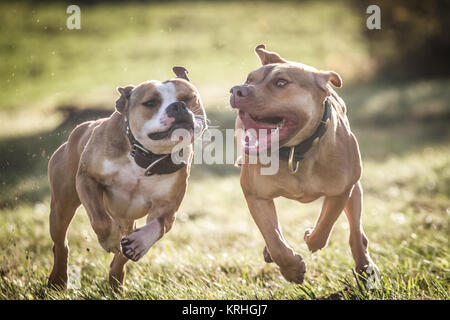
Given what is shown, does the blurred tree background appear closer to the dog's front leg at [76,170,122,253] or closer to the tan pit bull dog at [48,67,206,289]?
the tan pit bull dog at [48,67,206,289]

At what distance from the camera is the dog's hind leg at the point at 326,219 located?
160 inches

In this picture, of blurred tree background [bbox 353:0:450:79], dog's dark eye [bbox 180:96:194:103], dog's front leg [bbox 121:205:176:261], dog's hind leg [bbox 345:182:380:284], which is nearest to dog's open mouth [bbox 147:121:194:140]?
dog's dark eye [bbox 180:96:194:103]

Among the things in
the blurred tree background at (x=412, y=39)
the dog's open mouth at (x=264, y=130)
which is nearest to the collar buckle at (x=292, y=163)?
the dog's open mouth at (x=264, y=130)

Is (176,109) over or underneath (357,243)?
over

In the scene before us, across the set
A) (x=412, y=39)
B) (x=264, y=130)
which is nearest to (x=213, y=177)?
(x=412, y=39)

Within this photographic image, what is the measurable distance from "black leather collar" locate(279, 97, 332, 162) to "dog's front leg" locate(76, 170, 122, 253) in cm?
122

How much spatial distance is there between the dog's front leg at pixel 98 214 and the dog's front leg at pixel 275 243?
953 millimetres

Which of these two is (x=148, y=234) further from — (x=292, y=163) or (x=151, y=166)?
(x=292, y=163)

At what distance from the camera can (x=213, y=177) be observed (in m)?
Answer: 11.5

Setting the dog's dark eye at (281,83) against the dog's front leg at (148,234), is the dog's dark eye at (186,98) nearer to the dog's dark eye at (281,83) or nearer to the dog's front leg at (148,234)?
the dog's dark eye at (281,83)

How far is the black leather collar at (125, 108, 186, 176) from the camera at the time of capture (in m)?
3.91

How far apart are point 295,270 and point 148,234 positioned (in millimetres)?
1010

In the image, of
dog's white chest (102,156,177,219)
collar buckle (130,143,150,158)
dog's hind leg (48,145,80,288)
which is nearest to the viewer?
collar buckle (130,143,150,158)
